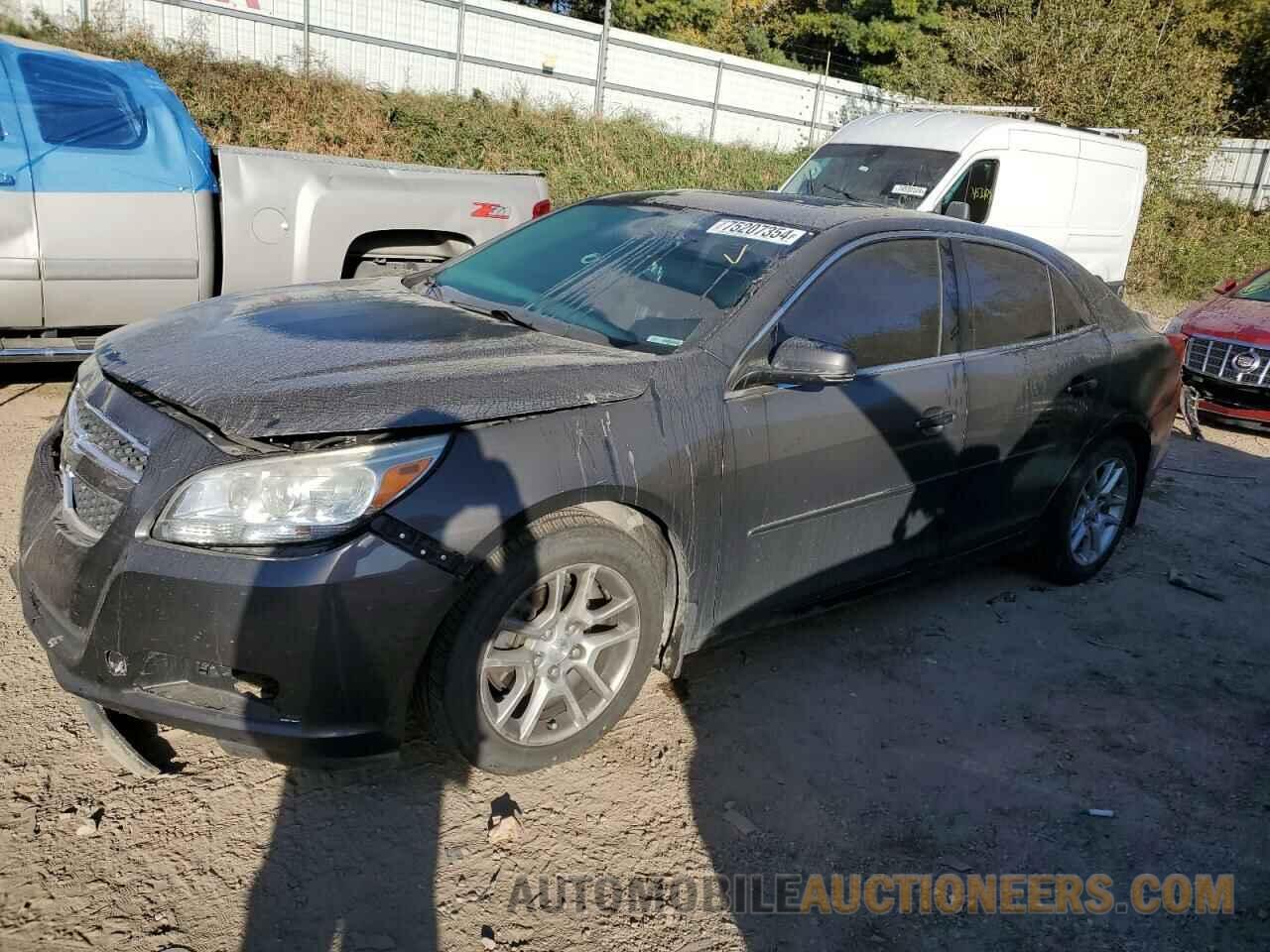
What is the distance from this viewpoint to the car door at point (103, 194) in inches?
214

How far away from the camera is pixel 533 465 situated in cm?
264

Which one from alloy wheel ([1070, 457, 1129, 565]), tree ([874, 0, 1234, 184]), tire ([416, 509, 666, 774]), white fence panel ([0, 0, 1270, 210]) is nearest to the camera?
tire ([416, 509, 666, 774])

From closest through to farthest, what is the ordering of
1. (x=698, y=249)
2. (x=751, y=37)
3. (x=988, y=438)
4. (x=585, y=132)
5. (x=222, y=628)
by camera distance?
(x=222, y=628) → (x=698, y=249) → (x=988, y=438) → (x=585, y=132) → (x=751, y=37)

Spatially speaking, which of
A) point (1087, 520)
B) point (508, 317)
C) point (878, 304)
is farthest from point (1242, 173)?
point (508, 317)

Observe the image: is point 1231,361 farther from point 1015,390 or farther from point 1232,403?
point 1015,390

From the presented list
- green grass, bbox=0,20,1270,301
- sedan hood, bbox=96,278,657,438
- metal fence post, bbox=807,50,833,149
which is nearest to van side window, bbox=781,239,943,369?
sedan hood, bbox=96,278,657,438

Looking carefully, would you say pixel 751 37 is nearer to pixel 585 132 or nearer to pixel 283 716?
pixel 585 132

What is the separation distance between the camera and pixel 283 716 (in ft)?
8.07

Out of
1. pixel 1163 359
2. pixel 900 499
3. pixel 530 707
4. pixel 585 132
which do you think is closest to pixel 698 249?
pixel 900 499

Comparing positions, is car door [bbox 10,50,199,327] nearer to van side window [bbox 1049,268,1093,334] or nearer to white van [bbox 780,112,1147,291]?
van side window [bbox 1049,268,1093,334]

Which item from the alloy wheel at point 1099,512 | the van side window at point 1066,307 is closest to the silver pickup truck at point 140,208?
the van side window at point 1066,307

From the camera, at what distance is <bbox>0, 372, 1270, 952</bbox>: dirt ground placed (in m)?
2.44

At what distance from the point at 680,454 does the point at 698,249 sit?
1.01m

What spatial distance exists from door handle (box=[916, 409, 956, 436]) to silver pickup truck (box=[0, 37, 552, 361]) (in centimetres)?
370
